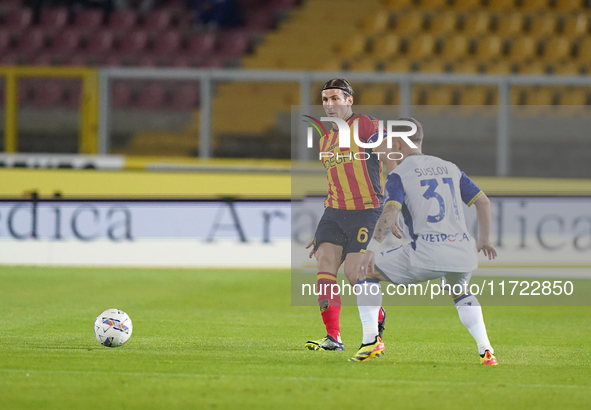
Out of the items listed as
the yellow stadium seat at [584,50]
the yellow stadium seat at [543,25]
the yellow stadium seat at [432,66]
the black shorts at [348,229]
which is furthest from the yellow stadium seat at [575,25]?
the black shorts at [348,229]

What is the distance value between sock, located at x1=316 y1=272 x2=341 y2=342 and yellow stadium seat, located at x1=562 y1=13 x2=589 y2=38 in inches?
400

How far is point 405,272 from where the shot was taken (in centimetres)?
545

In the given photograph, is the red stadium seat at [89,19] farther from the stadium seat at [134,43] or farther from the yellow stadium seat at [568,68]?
the yellow stadium seat at [568,68]

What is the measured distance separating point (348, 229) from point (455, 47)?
9.08 metres

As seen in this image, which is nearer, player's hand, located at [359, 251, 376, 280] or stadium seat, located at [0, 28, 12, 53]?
player's hand, located at [359, 251, 376, 280]

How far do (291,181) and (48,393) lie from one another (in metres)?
7.02

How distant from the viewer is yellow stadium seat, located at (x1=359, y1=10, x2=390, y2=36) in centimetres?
1520

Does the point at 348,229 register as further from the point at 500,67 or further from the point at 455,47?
the point at 455,47

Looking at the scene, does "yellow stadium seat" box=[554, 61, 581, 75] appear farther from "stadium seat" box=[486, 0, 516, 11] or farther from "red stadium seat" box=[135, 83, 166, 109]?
"red stadium seat" box=[135, 83, 166, 109]

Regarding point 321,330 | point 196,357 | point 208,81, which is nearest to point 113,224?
point 208,81

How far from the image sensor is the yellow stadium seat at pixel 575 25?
14570 mm

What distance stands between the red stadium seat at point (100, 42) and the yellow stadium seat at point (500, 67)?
680 centimetres

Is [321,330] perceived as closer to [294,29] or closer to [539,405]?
[539,405]

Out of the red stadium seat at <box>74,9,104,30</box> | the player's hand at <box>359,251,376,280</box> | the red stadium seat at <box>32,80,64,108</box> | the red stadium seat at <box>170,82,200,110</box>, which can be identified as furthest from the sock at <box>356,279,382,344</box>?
the red stadium seat at <box>74,9,104,30</box>
